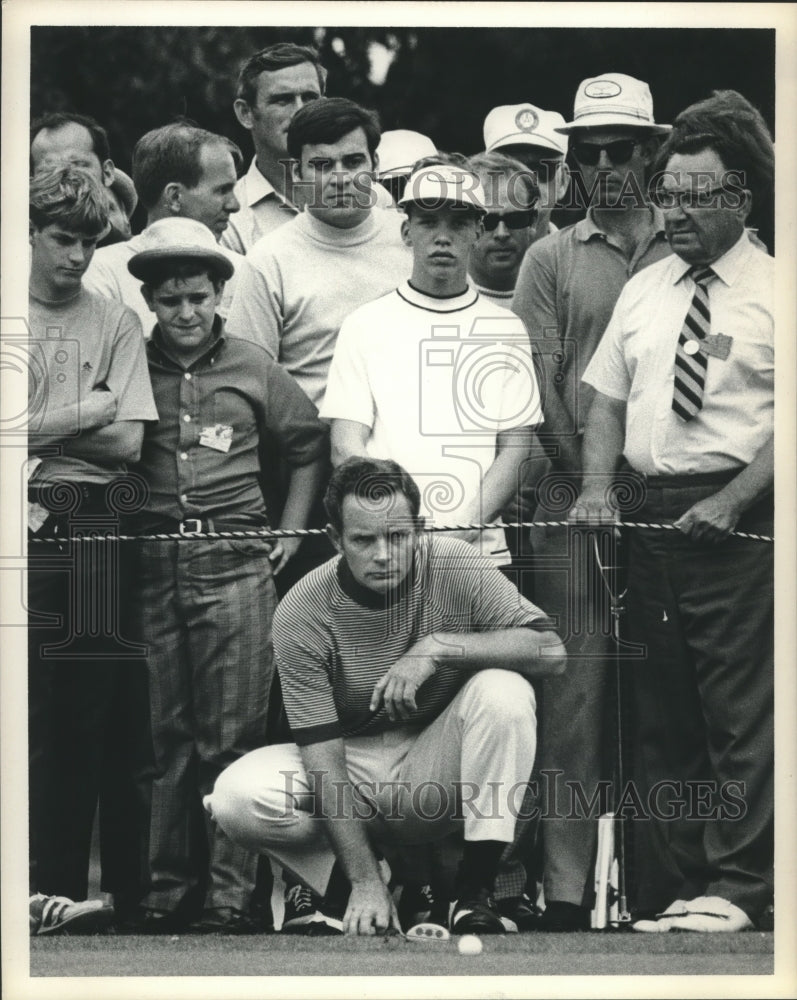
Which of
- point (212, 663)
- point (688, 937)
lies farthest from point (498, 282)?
point (688, 937)

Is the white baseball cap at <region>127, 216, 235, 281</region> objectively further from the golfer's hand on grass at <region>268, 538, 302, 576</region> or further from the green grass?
the green grass

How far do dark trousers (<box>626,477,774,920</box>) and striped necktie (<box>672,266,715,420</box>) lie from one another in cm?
29

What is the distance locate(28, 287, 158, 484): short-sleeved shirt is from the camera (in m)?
7.46

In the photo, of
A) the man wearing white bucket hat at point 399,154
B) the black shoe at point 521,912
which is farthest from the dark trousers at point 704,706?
the man wearing white bucket hat at point 399,154

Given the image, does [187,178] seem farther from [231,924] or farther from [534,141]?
[231,924]

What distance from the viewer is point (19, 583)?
7.47 metres

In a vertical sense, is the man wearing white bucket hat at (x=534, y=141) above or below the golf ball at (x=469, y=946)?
above

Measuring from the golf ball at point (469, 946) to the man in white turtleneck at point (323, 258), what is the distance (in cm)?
204

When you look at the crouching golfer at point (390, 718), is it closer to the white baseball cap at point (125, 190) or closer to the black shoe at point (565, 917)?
the black shoe at point (565, 917)

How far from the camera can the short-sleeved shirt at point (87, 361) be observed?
746 cm

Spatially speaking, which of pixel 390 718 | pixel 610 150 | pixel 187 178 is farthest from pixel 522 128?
pixel 390 718

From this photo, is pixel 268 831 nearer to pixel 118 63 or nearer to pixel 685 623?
pixel 685 623

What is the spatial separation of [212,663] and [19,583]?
773 millimetres

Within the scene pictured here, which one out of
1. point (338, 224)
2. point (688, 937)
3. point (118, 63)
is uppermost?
point (118, 63)
